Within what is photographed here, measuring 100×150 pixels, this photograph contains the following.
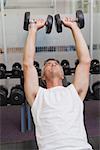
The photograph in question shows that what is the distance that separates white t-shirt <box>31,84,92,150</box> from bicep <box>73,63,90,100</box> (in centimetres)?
7

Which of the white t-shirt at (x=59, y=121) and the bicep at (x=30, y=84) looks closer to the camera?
the white t-shirt at (x=59, y=121)

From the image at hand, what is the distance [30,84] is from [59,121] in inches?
10.7

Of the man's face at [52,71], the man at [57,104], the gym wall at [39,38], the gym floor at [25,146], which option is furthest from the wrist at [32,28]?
the gym wall at [39,38]

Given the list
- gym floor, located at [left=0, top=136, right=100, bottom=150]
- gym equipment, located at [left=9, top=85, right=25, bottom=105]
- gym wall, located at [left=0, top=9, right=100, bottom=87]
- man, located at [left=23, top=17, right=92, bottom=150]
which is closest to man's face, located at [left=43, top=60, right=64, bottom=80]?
man, located at [left=23, top=17, right=92, bottom=150]

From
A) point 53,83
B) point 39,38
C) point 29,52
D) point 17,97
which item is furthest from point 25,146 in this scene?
point 39,38

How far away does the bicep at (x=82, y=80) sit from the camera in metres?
1.52

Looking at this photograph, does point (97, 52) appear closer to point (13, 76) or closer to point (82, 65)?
point (13, 76)

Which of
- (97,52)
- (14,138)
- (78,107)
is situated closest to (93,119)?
(14,138)

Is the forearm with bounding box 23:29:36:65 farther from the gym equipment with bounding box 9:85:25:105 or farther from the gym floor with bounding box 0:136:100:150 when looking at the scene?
the gym floor with bounding box 0:136:100:150

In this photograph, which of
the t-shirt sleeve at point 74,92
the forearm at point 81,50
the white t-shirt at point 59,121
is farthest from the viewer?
the forearm at point 81,50

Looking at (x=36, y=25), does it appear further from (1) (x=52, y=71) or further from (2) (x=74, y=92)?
(2) (x=74, y=92)

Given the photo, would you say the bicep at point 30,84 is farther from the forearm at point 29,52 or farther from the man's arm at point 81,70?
the man's arm at point 81,70

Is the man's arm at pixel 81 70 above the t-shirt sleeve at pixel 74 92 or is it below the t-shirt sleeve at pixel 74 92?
above

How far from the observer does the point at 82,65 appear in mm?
1558
